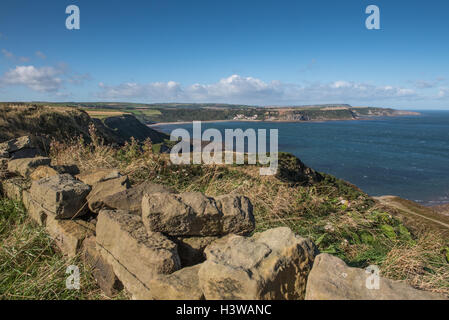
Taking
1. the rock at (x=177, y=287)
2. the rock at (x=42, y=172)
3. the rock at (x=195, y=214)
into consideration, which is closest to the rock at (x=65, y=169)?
the rock at (x=42, y=172)

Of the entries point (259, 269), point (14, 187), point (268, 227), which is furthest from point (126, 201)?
point (14, 187)

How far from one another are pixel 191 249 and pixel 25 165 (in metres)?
4.46

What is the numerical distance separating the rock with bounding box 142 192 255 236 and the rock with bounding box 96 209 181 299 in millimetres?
161

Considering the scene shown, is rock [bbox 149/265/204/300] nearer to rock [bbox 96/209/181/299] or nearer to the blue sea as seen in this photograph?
rock [bbox 96/209/181/299]

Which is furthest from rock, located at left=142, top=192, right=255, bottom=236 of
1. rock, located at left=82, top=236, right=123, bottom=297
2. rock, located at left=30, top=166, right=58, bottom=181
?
rock, located at left=30, top=166, right=58, bottom=181

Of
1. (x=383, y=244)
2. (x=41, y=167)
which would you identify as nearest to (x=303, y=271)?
(x=383, y=244)

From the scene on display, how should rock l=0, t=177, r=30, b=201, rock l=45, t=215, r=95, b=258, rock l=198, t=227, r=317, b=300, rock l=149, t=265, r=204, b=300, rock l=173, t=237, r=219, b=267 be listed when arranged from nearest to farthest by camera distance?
rock l=198, t=227, r=317, b=300
rock l=149, t=265, r=204, b=300
rock l=173, t=237, r=219, b=267
rock l=45, t=215, r=95, b=258
rock l=0, t=177, r=30, b=201

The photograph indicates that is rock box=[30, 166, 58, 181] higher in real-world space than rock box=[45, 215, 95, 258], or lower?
higher

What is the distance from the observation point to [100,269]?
3191mm

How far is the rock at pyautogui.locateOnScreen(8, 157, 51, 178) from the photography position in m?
5.34

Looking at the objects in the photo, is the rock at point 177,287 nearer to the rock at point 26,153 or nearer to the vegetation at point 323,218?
the vegetation at point 323,218

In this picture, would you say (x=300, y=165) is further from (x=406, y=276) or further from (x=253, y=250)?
(x=253, y=250)

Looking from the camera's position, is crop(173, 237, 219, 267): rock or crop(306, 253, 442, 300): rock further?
crop(173, 237, 219, 267): rock
